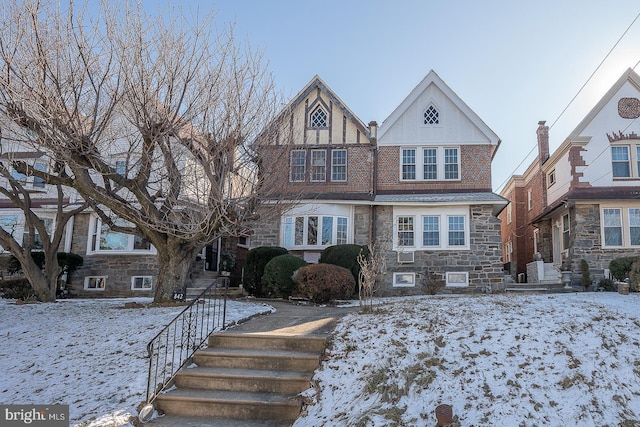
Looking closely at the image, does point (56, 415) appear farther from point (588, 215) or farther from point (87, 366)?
point (588, 215)

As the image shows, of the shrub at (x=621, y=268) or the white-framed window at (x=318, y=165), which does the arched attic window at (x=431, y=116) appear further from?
the shrub at (x=621, y=268)

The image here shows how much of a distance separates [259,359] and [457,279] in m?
12.1

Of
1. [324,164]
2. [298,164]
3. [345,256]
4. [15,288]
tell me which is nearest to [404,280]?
[345,256]

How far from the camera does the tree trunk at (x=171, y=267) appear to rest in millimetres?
11883

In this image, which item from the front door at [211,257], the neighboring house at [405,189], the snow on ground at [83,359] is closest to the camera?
the snow on ground at [83,359]

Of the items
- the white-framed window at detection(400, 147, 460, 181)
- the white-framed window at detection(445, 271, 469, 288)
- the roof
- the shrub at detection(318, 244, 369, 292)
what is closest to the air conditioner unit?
the white-framed window at detection(445, 271, 469, 288)

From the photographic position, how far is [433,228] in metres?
18.4

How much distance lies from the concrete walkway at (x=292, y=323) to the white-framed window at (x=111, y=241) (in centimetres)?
1040

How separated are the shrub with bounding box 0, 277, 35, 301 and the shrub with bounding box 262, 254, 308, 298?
843 centimetres

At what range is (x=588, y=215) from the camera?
59.6 ft

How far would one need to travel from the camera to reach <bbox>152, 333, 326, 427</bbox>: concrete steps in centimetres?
612

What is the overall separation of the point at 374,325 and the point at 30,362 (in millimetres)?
5579

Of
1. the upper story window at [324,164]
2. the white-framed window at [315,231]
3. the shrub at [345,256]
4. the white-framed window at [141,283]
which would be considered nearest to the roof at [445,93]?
the upper story window at [324,164]

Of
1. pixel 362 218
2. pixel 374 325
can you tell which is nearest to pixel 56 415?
pixel 374 325
